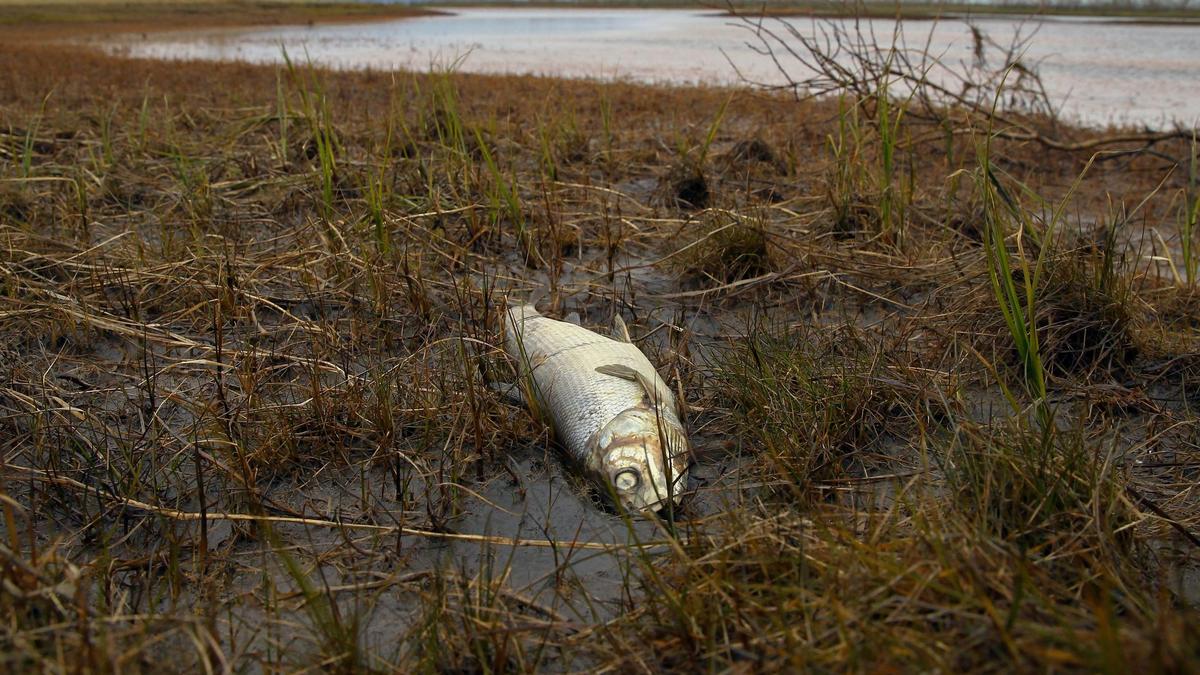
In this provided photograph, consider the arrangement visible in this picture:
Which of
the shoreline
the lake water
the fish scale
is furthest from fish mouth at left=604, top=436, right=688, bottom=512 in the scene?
the shoreline

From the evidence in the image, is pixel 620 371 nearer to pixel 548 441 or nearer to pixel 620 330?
pixel 548 441

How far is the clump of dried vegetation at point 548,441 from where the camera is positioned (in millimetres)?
1761

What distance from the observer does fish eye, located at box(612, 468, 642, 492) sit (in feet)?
7.82

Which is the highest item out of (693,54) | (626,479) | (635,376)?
(635,376)

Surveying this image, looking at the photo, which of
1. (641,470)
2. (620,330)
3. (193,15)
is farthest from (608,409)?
(193,15)

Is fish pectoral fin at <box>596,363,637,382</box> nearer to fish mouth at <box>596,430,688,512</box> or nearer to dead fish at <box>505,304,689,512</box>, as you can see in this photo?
dead fish at <box>505,304,689,512</box>

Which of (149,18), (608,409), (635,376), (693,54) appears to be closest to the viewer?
(608,409)

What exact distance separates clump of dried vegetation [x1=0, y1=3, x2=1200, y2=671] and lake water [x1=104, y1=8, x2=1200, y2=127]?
1.64 m

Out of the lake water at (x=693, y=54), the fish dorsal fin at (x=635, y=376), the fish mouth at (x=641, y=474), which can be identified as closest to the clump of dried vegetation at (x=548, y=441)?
the fish mouth at (x=641, y=474)

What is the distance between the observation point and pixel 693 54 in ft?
56.4

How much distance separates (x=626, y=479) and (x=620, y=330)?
3.62ft

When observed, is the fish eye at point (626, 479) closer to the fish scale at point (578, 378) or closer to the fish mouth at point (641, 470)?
the fish mouth at point (641, 470)

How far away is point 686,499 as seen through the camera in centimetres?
245

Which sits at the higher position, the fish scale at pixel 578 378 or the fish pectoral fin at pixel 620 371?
the fish pectoral fin at pixel 620 371
